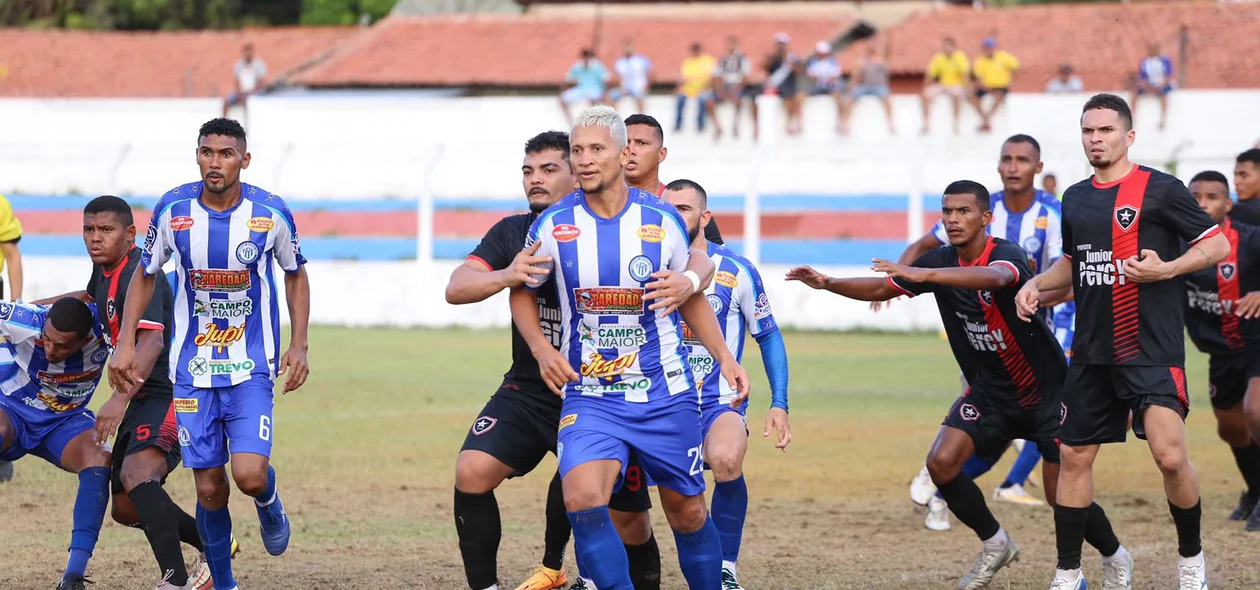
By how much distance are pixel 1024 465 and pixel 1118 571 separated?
9.31ft

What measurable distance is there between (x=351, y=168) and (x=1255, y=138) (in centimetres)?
1737

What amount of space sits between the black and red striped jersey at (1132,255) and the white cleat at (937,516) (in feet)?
8.23

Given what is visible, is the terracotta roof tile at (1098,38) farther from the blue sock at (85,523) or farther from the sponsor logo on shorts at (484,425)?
the blue sock at (85,523)

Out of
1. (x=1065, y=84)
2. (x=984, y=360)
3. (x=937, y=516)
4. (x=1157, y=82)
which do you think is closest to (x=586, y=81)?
(x=1065, y=84)

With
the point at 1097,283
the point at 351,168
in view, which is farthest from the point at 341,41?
the point at 1097,283

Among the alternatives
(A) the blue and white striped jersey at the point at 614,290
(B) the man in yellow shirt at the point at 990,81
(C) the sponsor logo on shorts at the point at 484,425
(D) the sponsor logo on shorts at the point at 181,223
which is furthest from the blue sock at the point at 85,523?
(B) the man in yellow shirt at the point at 990,81

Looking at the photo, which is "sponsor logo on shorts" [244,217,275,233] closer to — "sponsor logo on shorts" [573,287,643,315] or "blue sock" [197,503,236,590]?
"blue sock" [197,503,236,590]

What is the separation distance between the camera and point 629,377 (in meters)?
6.45

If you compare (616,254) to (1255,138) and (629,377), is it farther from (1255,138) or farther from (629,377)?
(1255,138)

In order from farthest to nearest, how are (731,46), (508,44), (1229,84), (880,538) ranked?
(508,44), (1229,84), (731,46), (880,538)

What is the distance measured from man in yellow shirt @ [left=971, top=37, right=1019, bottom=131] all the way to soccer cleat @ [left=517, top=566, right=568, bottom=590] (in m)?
→ 24.3

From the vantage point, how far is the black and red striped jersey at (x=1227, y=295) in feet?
32.0

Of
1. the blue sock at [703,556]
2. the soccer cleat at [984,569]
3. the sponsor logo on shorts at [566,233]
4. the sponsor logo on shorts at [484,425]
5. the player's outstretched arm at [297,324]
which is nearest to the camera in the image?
the sponsor logo on shorts at [566,233]

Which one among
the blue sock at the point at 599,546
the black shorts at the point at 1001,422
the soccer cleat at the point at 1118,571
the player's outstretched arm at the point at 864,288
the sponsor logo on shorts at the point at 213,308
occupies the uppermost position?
the player's outstretched arm at the point at 864,288
